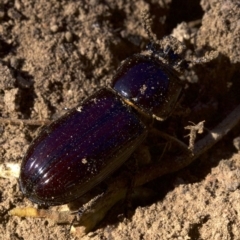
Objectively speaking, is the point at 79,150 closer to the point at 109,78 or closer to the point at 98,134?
the point at 98,134

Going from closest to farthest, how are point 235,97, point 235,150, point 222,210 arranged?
point 222,210, point 235,150, point 235,97

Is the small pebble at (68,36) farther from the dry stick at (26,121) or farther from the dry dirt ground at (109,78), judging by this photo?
the dry stick at (26,121)

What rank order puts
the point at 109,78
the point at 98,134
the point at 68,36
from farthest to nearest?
the point at 109,78, the point at 68,36, the point at 98,134

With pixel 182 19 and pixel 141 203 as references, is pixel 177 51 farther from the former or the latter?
pixel 141 203

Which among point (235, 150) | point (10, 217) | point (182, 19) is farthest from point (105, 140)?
point (182, 19)

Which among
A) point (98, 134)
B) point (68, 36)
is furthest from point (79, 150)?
point (68, 36)

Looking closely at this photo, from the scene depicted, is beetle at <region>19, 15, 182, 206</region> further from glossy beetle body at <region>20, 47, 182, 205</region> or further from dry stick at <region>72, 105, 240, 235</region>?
dry stick at <region>72, 105, 240, 235</region>

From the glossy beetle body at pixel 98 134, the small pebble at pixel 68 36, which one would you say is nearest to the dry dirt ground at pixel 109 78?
the small pebble at pixel 68 36
